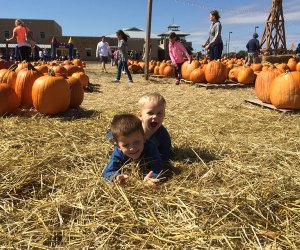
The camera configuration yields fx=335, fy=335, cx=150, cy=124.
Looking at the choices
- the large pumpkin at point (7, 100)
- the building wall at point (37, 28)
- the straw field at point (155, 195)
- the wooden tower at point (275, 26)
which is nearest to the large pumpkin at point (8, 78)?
the large pumpkin at point (7, 100)

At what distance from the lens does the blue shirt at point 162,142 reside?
3.00 m

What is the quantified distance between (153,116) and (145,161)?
1.34ft

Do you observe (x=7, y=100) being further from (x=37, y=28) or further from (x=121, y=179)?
(x=37, y=28)

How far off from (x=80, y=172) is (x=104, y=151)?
0.55 m

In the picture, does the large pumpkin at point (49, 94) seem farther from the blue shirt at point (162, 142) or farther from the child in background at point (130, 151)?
the child in background at point (130, 151)

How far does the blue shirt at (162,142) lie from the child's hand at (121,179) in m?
0.64

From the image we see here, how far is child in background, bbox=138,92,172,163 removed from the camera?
2.85 m

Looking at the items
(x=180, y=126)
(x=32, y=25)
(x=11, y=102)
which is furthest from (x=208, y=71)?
(x=32, y=25)

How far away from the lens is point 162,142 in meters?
3.05

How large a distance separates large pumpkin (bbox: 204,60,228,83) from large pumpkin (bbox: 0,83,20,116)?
6.04m

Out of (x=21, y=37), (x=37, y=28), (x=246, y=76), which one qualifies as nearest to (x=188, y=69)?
(x=246, y=76)

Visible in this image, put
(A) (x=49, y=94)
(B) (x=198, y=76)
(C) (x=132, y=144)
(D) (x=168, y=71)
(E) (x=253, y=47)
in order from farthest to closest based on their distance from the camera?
(E) (x=253, y=47), (D) (x=168, y=71), (B) (x=198, y=76), (A) (x=49, y=94), (C) (x=132, y=144)

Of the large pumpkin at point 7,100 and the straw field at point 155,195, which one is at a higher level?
the large pumpkin at point 7,100

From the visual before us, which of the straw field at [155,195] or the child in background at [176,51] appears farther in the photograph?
the child in background at [176,51]
